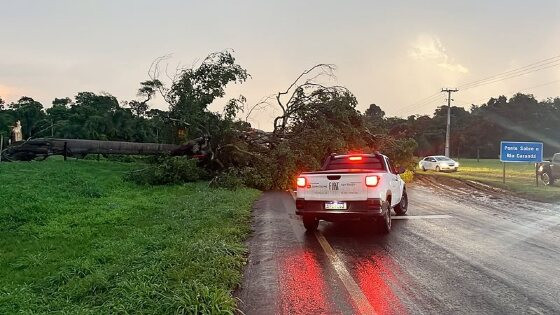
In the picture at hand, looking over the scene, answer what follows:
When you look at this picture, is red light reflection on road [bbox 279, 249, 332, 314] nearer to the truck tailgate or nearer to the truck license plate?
the truck license plate

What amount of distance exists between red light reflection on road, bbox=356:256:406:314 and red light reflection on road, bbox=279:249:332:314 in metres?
0.53

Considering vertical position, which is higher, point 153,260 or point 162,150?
point 162,150

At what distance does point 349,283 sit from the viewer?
5.89 metres

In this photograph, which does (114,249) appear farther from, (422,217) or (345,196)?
(422,217)

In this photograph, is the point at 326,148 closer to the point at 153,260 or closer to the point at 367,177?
the point at 367,177

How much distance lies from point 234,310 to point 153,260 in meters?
2.43

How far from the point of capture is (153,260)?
22.4 feet

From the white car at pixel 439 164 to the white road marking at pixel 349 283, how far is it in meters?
33.6

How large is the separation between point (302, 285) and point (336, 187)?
12.6 feet

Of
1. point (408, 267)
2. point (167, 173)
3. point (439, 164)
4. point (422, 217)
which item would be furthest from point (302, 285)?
point (439, 164)

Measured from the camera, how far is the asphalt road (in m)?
5.13

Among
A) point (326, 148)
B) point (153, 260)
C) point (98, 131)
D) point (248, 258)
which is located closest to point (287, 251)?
point (248, 258)

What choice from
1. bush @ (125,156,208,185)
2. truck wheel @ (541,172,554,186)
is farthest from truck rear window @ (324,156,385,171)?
truck wheel @ (541,172,554,186)

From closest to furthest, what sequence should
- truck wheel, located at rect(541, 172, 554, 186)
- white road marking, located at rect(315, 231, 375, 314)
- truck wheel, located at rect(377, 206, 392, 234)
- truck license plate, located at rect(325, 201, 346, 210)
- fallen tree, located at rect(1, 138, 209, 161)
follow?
1. white road marking, located at rect(315, 231, 375, 314)
2. truck license plate, located at rect(325, 201, 346, 210)
3. truck wheel, located at rect(377, 206, 392, 234)
4. fallen tree, located at rect(1, 138, 209, 161)
5. truck wheel, located at rect(541, 172, 554, 186)
